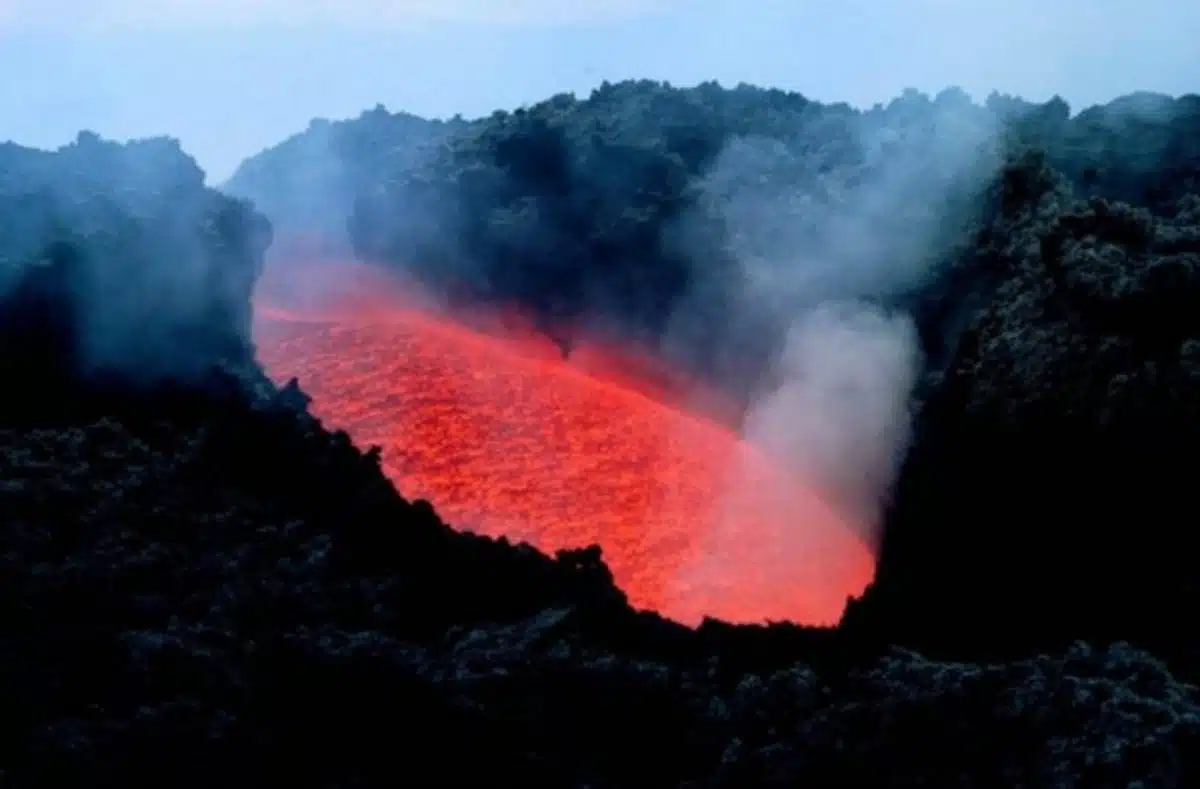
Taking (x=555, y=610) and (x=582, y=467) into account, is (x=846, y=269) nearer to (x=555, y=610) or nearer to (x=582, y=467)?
(x=582, y=467)

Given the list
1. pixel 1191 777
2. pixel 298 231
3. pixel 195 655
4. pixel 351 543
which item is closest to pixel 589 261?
pixel 298 231

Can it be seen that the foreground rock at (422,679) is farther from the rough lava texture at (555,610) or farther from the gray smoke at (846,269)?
the gray smoke at (846,269)

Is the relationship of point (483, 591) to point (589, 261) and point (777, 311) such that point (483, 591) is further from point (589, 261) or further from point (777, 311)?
point (589, 261)

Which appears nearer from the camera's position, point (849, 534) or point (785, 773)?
point (785, 773)

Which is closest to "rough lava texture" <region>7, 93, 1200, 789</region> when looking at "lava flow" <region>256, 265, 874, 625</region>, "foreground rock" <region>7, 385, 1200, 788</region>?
"foreground rock" <region>7, 385, 1200, 788</region>

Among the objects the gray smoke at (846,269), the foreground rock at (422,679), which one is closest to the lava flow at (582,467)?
the gray smoke at (846,269)

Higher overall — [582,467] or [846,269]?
[846,269]

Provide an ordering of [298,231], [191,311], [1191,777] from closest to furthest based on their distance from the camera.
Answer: [1191,777]
[191,311]
[298,231]

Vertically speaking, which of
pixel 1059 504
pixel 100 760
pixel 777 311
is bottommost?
pixel 100 760

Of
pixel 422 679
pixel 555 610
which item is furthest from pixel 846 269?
pixel 422 679
